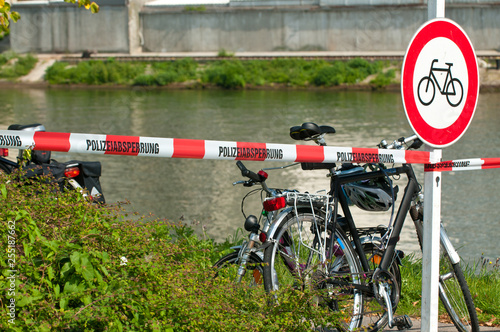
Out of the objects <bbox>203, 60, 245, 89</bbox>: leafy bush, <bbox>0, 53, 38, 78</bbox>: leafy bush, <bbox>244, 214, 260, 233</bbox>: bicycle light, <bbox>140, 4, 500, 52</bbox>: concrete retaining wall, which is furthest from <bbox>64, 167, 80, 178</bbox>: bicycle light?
<bbox>140, 4, 500, 52</bbox>: concrete retaining wall

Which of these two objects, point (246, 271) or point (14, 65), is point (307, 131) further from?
point (14, 65)

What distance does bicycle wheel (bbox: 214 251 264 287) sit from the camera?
358 centimetres

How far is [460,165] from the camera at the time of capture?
13.0 ft

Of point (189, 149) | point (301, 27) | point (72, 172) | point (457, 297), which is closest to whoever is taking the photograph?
point (189, 149)

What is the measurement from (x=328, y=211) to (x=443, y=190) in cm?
833

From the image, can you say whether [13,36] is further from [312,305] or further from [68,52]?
[312,305]

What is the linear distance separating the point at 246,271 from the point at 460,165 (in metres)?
1.37

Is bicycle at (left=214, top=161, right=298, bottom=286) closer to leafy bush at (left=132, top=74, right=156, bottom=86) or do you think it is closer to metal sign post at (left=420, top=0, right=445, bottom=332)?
metal sign post at (left=420, top=0, right=445, bottom=332)

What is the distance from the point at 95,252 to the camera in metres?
3.02

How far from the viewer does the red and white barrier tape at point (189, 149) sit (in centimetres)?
295

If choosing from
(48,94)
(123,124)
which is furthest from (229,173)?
(48,94)

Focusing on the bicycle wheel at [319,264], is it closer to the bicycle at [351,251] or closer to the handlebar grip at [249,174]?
the bicycle at [351,251]

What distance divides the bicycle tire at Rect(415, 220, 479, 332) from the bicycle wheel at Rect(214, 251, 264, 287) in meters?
1.07

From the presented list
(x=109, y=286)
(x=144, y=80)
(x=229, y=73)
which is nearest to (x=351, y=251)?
(x=109, y=286)
